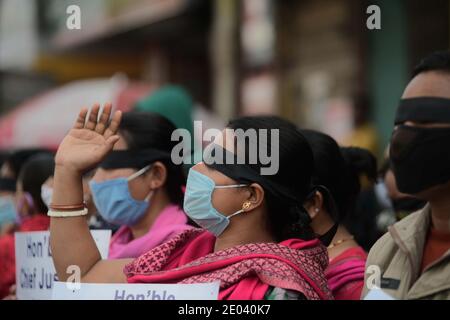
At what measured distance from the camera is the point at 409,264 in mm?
2350

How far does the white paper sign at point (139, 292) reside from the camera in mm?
2387

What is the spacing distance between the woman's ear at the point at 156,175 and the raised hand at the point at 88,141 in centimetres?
64

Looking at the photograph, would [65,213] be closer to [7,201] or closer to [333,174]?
[333,174]

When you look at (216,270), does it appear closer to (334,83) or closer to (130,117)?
(130,117)

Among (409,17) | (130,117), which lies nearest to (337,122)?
(409,17)

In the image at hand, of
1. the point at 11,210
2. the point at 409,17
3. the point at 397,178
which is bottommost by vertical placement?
A: the point at 11,210

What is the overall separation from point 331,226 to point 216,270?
0.82 m

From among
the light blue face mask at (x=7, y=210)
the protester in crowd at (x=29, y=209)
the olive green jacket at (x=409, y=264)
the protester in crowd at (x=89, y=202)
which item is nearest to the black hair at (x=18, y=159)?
the light blue face mask at (x=7, y=210)

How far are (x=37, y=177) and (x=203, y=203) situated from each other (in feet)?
5.59

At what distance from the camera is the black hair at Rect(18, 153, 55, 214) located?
405 centimetres

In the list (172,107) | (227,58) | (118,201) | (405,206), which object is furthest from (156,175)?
(227,58)

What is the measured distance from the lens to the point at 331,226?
10.4 feet

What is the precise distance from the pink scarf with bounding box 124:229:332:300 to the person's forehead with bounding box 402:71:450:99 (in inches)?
24.5
